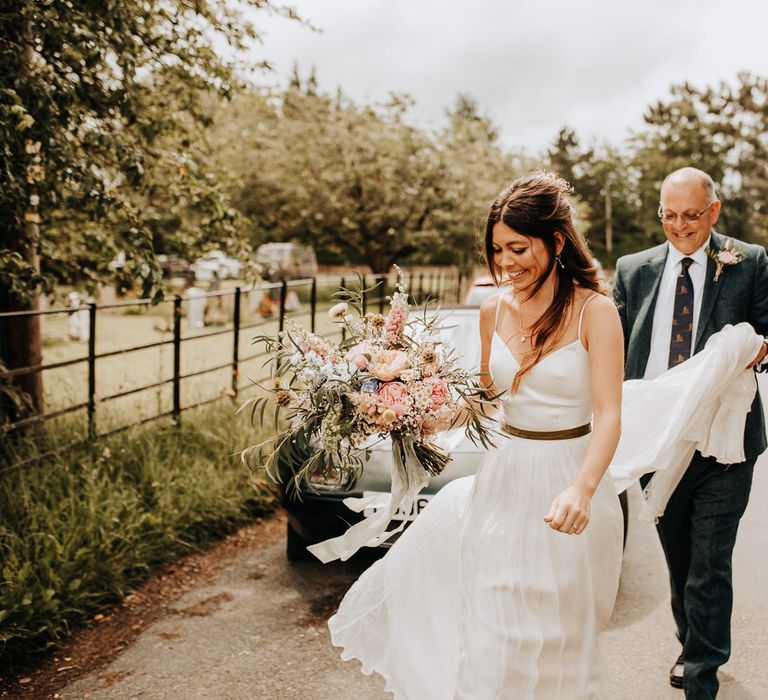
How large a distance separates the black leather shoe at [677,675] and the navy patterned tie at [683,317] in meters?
1.41

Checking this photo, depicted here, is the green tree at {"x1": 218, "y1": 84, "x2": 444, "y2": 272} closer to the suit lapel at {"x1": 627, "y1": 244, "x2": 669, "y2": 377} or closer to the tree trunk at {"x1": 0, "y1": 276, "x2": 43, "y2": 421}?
the tree trunk at {"x1": 0, "y1": 276, "x2": 43, "y2": 421}

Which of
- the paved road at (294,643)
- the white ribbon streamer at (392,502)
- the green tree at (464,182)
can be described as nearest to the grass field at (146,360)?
the white ribbon streamer at (392,502)

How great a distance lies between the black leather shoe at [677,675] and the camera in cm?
385

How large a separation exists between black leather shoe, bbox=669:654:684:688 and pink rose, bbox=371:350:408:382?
2.26m

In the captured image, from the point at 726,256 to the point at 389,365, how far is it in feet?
5.85

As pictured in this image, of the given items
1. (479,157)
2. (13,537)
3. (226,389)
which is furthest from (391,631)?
(479,157)

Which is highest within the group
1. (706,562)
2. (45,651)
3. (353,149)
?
(353,149)

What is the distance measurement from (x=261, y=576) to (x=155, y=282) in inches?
88.6

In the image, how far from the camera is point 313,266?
32.0m

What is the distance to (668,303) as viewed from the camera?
12.4ft

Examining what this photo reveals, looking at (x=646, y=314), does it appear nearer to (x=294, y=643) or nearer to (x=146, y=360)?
(x=294, y=643)

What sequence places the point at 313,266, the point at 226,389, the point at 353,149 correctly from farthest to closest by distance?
the point at 313,266 < the point at 353,149 < the point at 226,389

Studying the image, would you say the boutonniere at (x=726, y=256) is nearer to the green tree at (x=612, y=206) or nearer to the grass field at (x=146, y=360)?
the grass field at (x=146, y=360)

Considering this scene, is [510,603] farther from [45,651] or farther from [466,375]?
[45,651]
